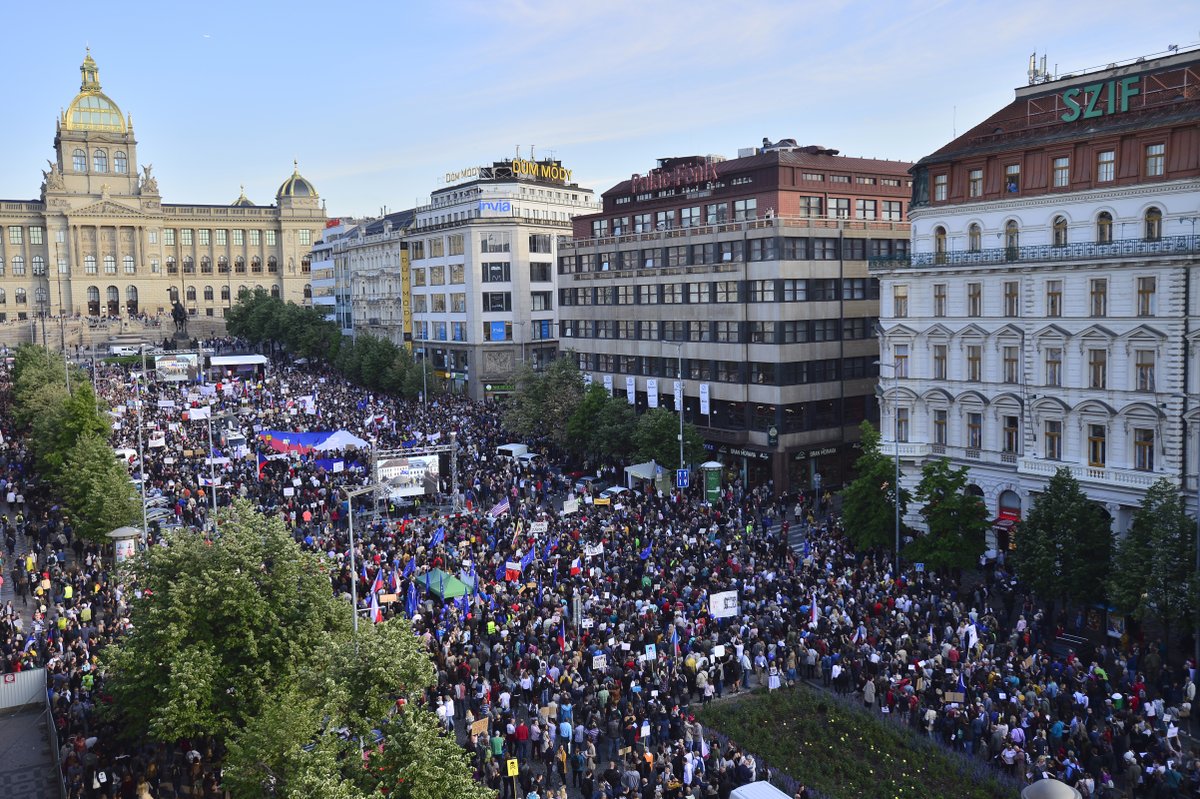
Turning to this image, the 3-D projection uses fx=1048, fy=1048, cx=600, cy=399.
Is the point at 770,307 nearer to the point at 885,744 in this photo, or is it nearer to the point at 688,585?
the point at 688,585

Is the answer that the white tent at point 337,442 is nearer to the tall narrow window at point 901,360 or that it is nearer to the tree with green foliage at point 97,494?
the tree with green foliage at point 97,494

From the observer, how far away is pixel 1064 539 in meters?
33.8

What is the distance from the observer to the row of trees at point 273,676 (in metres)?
18.0

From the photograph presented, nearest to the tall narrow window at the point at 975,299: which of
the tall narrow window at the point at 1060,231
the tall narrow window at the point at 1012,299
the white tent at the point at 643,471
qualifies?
the tall narrow window at the point at 1012,299

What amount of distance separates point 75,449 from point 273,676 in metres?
28.4

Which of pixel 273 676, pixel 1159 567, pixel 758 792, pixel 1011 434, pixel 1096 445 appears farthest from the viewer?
pixel 1011 434

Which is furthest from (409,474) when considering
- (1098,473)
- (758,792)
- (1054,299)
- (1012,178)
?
(1012,178)

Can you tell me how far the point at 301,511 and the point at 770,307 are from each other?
87.3ft

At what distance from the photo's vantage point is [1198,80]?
38062mm

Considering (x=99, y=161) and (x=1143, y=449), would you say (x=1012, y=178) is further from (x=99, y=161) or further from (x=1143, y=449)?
(x=99, y=161)

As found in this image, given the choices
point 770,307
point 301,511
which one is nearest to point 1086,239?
point 770,307

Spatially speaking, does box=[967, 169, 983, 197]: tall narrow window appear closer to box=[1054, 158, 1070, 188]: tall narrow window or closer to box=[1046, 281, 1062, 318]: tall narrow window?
box=[1054, 158, 1070, 188]: tall narrow window

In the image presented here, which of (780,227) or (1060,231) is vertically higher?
(780,227)

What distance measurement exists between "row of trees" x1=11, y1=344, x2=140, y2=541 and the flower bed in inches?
1041
